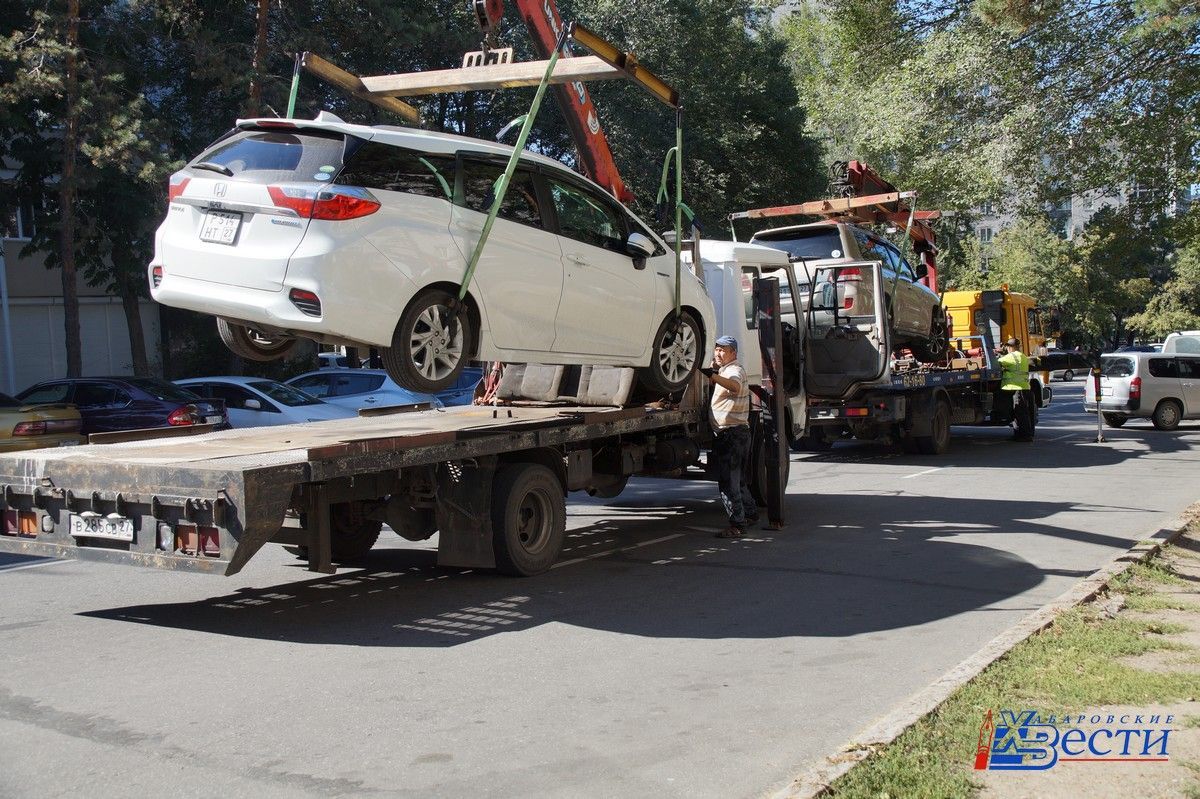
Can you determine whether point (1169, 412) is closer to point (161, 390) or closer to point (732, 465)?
point (732, 465)

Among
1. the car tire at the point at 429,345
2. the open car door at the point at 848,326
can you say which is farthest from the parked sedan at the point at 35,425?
the open car door at the point at 848,326

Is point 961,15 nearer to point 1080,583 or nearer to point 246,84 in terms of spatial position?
point 246,84

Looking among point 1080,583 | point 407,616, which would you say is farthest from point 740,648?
point 1080,583

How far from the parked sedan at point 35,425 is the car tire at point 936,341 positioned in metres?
13.1

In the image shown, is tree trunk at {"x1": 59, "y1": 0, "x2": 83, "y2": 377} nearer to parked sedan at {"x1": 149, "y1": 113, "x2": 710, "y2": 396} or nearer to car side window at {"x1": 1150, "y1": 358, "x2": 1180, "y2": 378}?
parked sedan at {"x1": 149, "y1": 113, "x2": 710, "y2": 396}

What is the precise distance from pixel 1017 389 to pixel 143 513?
662 inches

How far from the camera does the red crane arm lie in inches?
406

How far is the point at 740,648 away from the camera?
6445mm

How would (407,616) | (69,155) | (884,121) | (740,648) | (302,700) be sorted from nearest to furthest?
(302,700)
(740,648)
(407,616)
(69,155)
(884,121)

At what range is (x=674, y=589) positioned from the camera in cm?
807

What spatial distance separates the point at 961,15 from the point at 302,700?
18.1 metres

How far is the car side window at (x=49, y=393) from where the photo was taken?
14977 millimetres

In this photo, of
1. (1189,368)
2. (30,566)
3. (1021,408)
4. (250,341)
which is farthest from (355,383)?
(1189,368)

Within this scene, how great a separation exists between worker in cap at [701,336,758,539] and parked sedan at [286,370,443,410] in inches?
354
